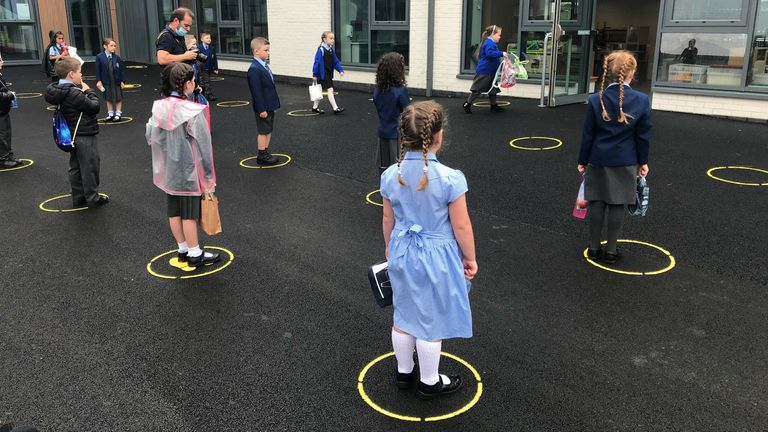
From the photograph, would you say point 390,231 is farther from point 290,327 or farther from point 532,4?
point 532,4

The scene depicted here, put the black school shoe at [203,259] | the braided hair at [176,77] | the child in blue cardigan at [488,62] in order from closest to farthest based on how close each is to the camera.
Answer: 1. the braided hair at [176,77]
2. the black school shoe at [203,259]
3. the child in blue cardigan at [488,62]

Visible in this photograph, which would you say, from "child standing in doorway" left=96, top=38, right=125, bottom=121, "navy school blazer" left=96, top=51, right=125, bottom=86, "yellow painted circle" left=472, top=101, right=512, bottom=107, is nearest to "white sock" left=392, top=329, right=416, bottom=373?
"child standing in doorway" left=96, top=38, right=125, bottom=121

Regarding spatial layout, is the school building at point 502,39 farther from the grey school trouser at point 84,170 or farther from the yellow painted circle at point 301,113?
the grey school trouser at point 84,170

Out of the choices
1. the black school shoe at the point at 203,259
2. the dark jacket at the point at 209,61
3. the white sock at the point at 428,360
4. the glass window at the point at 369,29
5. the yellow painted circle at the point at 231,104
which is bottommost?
the black school shoe at the point at 203,259

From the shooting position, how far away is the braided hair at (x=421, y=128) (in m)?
3.03

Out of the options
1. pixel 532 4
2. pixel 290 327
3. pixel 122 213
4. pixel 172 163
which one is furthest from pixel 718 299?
pixel 532 4

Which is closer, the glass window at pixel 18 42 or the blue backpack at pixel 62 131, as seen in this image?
the blue backpack at pixel 62 131

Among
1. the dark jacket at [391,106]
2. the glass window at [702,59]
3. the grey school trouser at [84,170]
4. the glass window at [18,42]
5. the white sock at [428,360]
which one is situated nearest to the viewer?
the white sock at [428,360]

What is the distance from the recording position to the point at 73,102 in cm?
655

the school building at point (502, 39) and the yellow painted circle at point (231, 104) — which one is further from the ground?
the school building at point (502, 39)

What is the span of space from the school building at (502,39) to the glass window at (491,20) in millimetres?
22

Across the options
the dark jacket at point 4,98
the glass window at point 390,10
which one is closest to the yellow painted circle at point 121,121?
the dark jacket at point 4,98

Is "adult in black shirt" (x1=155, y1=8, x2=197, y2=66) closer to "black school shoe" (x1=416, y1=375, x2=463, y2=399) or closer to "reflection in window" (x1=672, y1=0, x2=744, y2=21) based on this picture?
"black school shoe" (x1=416, y1=375, x2=463, y2=399)

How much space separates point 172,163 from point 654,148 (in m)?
6.88
